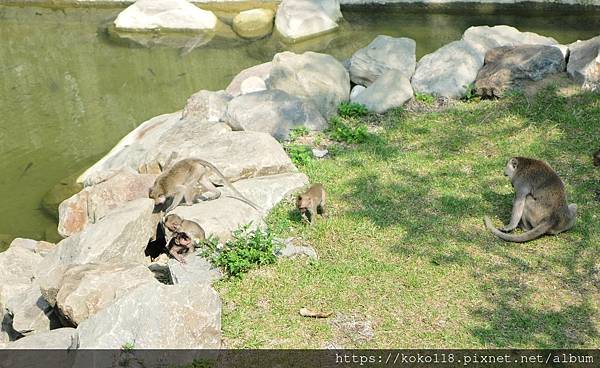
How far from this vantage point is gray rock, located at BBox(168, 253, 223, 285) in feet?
26.5

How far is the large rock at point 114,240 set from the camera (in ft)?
29.7

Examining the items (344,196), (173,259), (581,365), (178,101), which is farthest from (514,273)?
(178,101)

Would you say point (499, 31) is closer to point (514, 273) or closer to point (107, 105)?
point (514, 273)

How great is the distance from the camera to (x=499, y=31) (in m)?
14.2

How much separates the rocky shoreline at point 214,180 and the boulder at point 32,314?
0.6 inches

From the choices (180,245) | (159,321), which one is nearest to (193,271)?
(180,245)

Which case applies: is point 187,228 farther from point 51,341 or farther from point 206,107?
point 206,107

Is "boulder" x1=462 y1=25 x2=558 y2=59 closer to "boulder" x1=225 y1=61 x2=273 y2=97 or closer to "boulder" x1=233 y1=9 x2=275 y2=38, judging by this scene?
"boulder" x1=225 y1=61 x2=273 y2=97

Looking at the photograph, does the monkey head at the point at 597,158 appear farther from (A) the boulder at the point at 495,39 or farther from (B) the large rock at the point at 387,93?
(A) the boulder at the point at 495,39

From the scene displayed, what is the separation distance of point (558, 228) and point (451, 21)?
1296cm

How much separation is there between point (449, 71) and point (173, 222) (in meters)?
6.26

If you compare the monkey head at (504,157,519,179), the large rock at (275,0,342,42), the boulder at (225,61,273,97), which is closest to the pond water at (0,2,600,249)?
the large rock at (275,0,342,42)

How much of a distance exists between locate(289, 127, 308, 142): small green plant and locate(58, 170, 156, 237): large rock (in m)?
2.13

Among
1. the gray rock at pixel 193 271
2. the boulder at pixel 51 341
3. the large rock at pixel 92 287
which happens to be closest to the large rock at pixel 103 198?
the large rock at pixel 92 287
